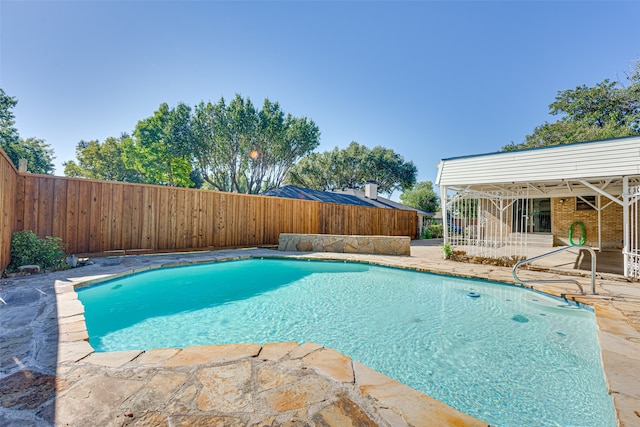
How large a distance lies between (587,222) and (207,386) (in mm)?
14581

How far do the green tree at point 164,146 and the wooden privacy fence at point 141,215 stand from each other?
454 inches

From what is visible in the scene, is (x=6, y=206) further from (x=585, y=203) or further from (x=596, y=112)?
(x=596, y=112)

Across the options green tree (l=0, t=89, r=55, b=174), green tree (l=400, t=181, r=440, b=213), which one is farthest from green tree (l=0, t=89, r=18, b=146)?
green tree (l=400, t=181, r=440, b=213)

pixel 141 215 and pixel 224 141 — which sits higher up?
pixel 224 141

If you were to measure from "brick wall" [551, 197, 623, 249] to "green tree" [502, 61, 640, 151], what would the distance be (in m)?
7.15

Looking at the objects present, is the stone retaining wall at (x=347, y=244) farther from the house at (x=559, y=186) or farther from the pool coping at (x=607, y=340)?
the pool coping at (x=607, y=340)

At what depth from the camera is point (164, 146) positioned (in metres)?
18.9

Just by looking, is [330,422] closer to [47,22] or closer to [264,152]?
[47,22]

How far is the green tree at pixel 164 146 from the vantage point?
59.2ft

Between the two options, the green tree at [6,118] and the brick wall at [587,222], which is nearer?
the brick wall at [587,222]

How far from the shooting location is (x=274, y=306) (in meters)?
4.25

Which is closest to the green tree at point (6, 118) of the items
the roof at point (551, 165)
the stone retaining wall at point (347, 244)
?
the stone retaining wall at point (347, 244)

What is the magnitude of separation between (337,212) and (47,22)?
439 inches

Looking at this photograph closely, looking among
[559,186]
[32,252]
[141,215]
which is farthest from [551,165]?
[32,252]
